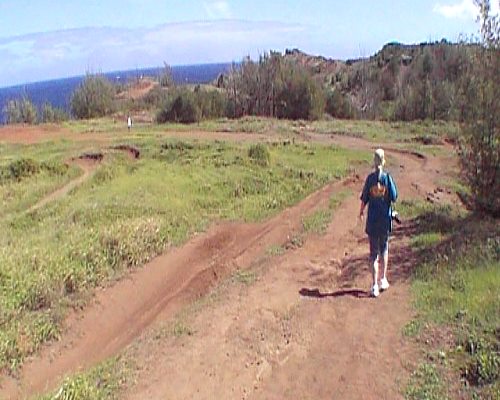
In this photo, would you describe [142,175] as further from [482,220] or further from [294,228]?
[482,220]

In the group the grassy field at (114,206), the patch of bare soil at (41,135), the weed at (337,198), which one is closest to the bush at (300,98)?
the patch of bare soil at (41,135)

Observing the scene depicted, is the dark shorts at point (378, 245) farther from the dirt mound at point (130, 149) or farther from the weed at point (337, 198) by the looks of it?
the dirt mound at point (130, 149)

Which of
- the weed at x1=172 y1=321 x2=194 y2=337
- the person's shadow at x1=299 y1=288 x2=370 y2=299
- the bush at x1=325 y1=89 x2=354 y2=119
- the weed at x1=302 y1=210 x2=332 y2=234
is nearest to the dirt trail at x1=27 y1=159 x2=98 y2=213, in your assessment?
the weed at x1=302 y1=210 x2=332 y2=234

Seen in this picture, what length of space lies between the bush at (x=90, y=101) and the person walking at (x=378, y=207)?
105 feet

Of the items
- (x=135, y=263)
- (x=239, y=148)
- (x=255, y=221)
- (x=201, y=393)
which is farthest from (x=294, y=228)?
(x=239, y=148)

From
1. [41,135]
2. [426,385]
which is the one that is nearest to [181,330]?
[426,385]

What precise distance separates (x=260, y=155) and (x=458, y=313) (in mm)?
11461

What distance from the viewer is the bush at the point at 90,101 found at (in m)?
37.7

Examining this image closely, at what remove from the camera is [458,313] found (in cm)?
654

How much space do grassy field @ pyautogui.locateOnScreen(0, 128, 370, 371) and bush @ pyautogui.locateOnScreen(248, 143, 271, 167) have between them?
49 millimetres

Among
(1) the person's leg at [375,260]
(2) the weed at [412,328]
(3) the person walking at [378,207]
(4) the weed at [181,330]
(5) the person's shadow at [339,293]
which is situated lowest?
(4) the weed at [181,330]

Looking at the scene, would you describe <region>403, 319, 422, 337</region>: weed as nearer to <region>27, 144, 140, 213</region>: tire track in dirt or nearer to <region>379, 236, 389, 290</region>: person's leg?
<region>379, 236, 389, 290</region>: person's leg

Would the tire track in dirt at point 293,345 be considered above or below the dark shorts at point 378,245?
below

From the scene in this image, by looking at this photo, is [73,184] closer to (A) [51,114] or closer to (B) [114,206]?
(B) [114,206]
